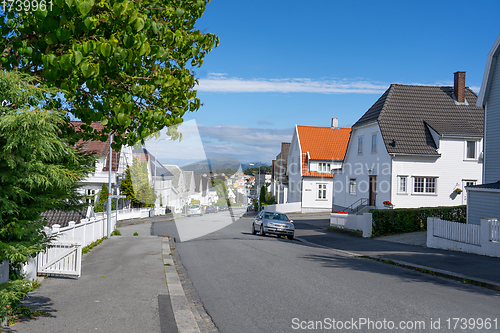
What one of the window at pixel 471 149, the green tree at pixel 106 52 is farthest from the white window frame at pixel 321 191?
the green tree at pixel 106 52

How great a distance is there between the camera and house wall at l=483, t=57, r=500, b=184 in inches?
742

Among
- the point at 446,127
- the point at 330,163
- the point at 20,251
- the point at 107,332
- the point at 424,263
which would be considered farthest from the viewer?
the point at 330,163

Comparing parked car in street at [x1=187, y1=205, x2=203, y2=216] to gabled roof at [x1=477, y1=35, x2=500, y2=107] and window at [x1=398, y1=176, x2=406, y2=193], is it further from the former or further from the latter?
gabled roof at [x1=477, y1=35, x2=500, y2=107]

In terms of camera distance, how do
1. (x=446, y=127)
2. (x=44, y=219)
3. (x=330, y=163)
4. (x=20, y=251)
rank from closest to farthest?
1. (x=20, y=251)
2. (x=44, y=219)
3. (x=446, y=127)
4. (x=330, y=163)

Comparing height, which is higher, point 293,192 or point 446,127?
point 446,127

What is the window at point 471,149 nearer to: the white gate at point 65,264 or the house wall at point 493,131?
the house wall at point 493,131

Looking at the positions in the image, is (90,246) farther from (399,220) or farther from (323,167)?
(323,167)

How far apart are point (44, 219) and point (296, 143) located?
49.9m

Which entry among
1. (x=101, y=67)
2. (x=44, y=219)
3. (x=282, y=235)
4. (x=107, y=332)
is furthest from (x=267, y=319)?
(x=282, y=235)

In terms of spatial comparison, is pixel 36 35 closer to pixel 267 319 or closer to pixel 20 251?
pixel 20 251

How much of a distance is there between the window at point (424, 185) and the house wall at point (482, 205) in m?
11.7

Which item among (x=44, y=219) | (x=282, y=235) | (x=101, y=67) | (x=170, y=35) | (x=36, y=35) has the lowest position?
(x=282, y=235)

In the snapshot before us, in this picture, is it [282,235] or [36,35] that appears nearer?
[36,35]

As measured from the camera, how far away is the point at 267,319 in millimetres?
6590
